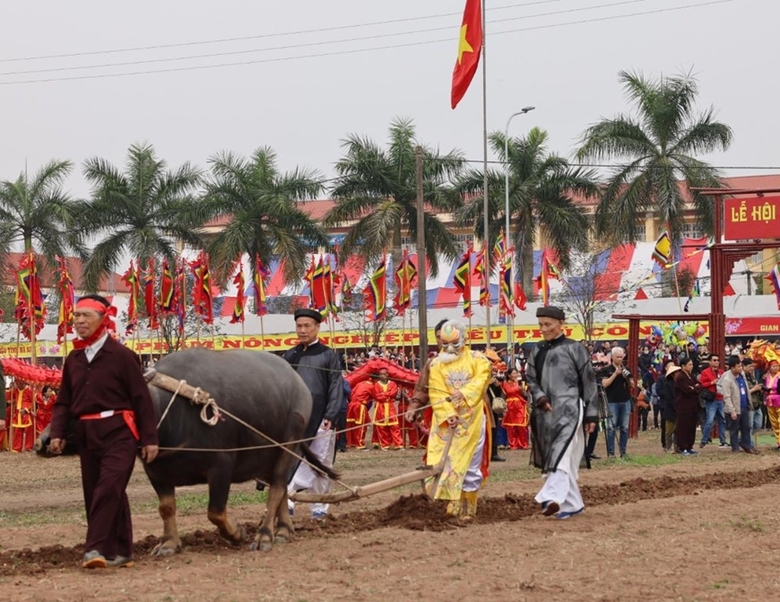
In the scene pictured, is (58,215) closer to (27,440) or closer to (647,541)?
(27,440)

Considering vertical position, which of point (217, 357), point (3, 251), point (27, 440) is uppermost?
point (3, 251)

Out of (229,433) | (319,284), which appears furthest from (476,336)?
(229,433)

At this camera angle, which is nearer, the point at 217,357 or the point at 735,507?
the point at 217,357

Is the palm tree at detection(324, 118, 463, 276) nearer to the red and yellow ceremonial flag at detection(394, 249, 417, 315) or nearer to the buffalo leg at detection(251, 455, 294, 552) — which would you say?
the red and yellow ceremonial flag at detection(394, 249, 417, 315)

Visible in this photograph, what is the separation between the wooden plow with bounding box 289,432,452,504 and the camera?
10.3m

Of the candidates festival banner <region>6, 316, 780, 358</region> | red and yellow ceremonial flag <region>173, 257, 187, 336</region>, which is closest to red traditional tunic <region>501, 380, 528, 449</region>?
red and yellow ceremonial flag <region>173, 257, 187, 336</region>

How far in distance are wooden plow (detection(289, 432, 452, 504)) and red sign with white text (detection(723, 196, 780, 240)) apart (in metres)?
15.3

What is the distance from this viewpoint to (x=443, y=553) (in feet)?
29.8

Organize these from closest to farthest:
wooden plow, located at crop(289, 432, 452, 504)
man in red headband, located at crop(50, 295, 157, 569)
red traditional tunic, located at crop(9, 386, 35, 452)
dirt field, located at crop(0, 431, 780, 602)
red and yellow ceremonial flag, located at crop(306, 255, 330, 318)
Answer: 1. dirt field, located at crop(0, 431, 780, 602)
2. man in red headband, located at crop(50, 295, 157, 569)
3. wooden plow, located at crop(289, 432, 452, 504)
4. red traditional tunic, located at crop(9, 386, 35, 452)
5. red and yellow ceremonial flag, located at crop(306, 255, 330, 318)

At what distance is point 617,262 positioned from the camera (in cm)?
5934

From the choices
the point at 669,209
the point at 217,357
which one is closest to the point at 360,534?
A: the point at 217,357

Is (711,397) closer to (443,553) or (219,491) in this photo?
(443,553)

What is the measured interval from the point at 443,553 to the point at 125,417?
7.98 ft

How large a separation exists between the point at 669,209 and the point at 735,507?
32.5 meters
